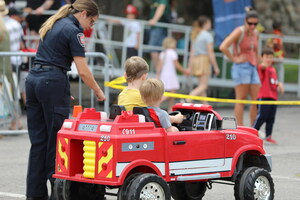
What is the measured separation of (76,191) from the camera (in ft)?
24.3

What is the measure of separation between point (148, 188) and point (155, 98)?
0.85 meters

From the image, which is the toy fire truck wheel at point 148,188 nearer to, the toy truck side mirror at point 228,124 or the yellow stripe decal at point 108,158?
the yellow stripe decal at point 108,158

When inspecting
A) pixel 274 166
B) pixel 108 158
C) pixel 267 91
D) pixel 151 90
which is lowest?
pixel 274 166

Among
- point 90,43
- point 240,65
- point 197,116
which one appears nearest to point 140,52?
point 90,43

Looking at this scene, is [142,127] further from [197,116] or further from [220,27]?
[220,27]

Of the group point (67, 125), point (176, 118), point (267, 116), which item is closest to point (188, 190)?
point (176, 118)

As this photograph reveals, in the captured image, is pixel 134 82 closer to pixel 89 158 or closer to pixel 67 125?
pixel 67 125

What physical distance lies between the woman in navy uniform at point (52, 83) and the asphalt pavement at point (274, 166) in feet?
2.21

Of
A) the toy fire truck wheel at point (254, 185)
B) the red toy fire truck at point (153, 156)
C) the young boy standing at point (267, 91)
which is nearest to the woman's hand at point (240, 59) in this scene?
the young boy standing at point (267, 91)

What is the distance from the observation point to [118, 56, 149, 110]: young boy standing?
7.50 m

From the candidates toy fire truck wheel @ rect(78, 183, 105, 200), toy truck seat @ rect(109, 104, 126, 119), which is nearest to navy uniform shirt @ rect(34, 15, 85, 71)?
toy truck seat @ rect(109, 104, 126, 119)

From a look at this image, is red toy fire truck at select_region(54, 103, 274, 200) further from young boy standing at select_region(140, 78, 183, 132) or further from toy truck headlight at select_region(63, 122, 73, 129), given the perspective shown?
young boy standing at select_region(140, 78, 183, 132)

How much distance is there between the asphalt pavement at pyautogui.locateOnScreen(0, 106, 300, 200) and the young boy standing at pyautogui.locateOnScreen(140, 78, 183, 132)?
1.44m

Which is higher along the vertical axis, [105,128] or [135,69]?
[135,69]
